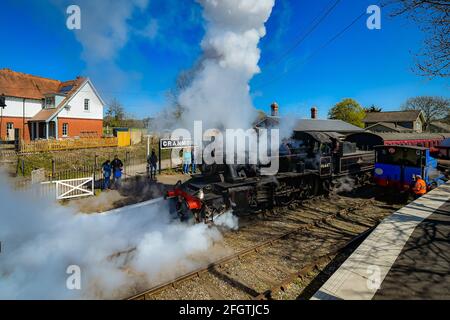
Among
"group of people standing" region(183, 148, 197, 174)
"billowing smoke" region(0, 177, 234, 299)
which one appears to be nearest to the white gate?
"billowing smoke" region(0, 177, 234, 299)

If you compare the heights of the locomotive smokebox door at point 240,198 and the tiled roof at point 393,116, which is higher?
the tiled roof at point 393,116

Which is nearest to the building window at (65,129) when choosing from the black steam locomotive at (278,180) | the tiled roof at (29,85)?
the tiled roof at (29,85)

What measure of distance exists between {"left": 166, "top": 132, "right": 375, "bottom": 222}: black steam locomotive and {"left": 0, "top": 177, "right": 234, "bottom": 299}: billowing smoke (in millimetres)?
706

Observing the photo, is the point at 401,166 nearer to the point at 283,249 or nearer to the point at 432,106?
the point at 283,249

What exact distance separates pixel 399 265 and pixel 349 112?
171 feet

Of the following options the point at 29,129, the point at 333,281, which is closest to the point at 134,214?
the point at 333,281

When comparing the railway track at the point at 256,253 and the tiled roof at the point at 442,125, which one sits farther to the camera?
the tiled roof at the point at 442,125

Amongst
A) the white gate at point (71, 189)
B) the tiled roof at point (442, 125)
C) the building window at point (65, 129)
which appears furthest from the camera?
the tiled roof at point (442, 125)

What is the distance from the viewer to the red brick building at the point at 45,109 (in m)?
25.5

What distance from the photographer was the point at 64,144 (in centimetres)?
2062

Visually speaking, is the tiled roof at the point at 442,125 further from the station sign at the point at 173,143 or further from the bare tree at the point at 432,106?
the station sign at the point at 173,143

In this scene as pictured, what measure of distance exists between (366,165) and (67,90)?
2965cm

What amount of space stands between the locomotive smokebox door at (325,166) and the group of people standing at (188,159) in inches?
309

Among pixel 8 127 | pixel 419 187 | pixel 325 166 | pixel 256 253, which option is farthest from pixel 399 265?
pixel 8 127
